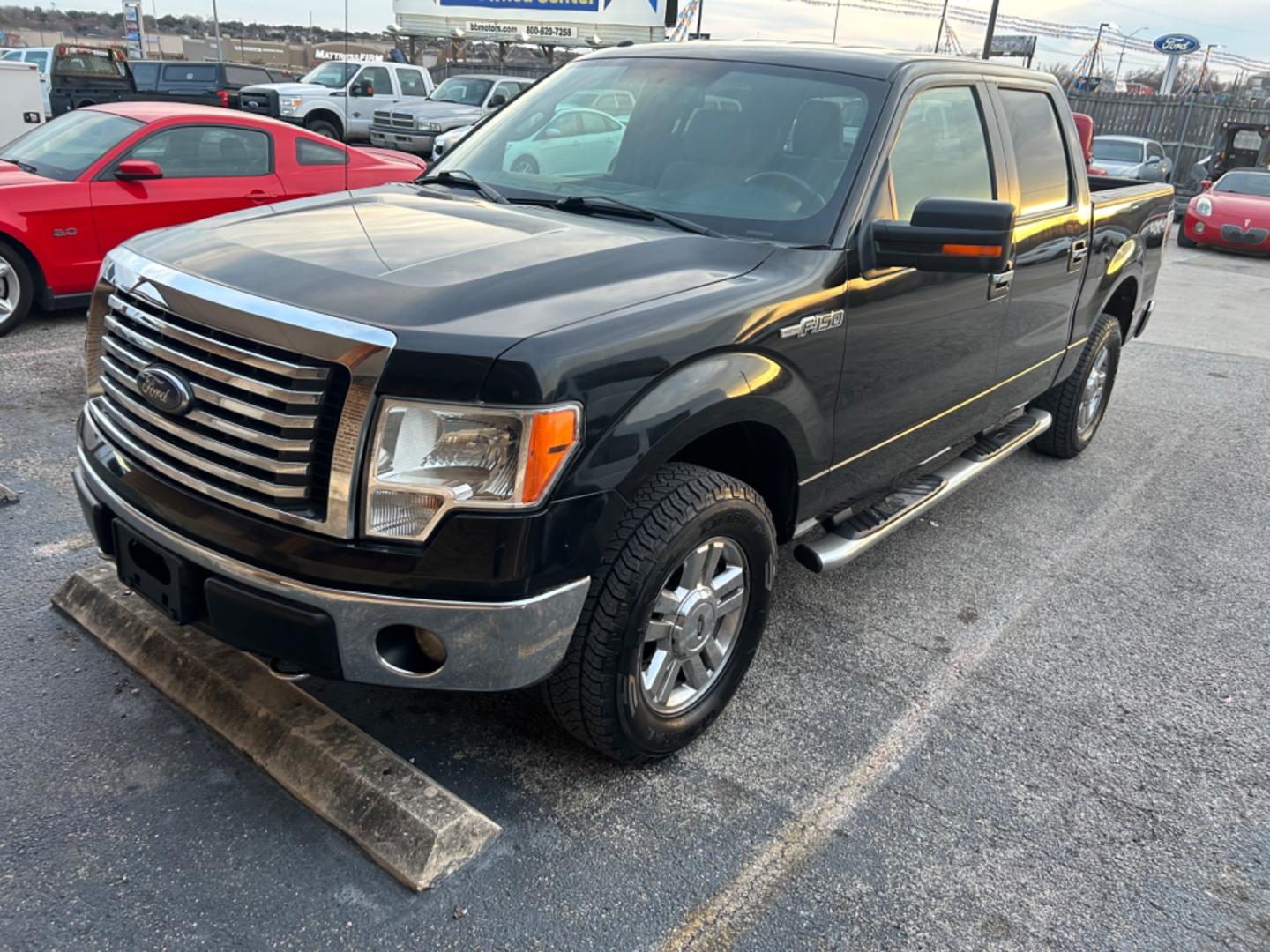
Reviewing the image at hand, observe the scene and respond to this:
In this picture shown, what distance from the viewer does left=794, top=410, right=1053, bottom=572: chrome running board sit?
10.7ft

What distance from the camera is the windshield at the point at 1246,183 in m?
15.5

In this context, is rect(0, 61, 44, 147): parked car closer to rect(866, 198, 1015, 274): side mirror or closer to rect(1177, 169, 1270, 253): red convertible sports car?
rect(866, 198, 1015, 274): side mirror

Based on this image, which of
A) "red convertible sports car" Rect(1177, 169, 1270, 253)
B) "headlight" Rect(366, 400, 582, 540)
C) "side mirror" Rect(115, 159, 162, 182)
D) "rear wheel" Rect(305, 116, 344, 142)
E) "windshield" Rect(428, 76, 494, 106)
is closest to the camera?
"headlight" Rect(366, 400, 582, 540)

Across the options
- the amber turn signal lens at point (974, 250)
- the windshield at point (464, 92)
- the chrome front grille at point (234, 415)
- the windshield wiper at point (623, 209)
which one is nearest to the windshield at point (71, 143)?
the windshield wiper at point (623, 209)

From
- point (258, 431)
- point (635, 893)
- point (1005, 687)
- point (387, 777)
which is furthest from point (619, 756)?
point (1005, 687)

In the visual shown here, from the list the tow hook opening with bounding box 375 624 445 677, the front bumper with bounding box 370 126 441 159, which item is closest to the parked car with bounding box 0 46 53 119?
the front bumper with bounding box 370 126 441 159

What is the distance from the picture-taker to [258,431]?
2.19 m

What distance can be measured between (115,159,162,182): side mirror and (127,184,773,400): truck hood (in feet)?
14.9

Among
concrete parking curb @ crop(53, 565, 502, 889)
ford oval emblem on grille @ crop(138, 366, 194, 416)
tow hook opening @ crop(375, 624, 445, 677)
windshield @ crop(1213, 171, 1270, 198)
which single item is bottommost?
concrete parking curb @ crop(53, 565, 502, 889)

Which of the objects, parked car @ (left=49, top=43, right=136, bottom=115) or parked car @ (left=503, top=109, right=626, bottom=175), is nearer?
parked car @ (left=503, top=109, right=626, bottom=175)

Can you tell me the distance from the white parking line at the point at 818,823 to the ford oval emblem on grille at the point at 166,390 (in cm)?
167

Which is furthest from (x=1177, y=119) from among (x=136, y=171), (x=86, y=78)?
(x=136, y=171)

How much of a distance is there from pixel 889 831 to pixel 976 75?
9.34 feet

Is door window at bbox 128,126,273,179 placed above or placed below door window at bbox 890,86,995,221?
below
